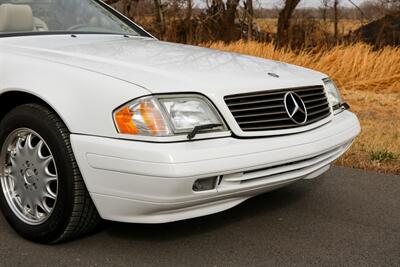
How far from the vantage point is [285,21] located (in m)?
14.8

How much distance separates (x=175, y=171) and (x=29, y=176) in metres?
1.07

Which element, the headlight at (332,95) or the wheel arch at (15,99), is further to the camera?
the headlight at (332,95)

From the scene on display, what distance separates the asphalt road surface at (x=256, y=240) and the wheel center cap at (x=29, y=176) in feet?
1.14

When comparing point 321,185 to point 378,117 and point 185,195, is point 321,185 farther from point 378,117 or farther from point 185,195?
point 378,117

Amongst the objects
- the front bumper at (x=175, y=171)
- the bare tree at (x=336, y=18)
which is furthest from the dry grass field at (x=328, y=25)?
the front bumper at (x=175, y=171)

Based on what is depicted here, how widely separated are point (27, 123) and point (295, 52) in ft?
29.7

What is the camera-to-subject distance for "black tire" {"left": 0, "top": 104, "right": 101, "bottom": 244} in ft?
10.2

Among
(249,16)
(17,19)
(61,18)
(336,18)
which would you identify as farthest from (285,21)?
(17,19)

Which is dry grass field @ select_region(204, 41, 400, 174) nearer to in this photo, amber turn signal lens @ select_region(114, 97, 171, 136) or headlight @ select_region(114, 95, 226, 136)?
headlight @ select_region(114, 95, 226, 136)

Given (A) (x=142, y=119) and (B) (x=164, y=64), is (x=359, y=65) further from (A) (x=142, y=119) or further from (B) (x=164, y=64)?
(A) (x=142, y=119)

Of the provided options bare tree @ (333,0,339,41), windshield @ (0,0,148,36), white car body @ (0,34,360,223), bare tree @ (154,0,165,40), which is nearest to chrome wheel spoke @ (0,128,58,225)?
white car body @ (0,34,360,223)

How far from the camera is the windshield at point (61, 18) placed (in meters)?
4.22

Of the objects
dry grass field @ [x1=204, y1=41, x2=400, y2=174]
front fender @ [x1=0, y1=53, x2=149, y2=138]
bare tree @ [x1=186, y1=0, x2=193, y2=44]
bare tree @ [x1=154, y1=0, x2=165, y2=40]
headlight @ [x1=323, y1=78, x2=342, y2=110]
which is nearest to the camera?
front fender @ [x1=0, y1=53, x2=149, y2=138]

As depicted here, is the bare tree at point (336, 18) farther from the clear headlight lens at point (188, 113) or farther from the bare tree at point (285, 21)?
the clear headlight lens at point (188, 113)
